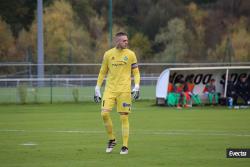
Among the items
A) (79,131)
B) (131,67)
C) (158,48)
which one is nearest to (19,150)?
(131,67)

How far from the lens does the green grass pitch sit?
12.8m

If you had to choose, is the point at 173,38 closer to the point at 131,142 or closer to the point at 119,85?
the point at 131,142

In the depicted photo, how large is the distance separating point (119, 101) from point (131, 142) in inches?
94.2

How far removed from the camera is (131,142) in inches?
655

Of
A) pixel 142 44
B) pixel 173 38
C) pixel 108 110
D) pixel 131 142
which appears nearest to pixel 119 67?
pixel 108 110

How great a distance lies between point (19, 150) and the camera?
1490 centimetres

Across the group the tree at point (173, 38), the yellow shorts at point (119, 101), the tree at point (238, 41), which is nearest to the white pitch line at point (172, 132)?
the yellow shorts at point (119, 101)

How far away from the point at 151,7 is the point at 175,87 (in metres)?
58.5

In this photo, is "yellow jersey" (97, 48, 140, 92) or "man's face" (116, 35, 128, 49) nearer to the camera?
"man's face" (116, 35, 128, 49)

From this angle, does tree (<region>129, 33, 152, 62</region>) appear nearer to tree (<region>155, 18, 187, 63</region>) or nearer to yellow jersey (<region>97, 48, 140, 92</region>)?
tree (<region>155, 18, 187, 63</region>)

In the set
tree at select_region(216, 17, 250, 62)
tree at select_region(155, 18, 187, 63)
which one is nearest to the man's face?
tree at select_region(216, 17, 250, 62)

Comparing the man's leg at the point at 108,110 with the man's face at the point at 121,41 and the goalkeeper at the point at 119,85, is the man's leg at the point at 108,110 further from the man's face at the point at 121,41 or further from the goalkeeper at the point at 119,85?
the man's face at the point at 121,41

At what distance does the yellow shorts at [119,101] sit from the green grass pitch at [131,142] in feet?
2.85

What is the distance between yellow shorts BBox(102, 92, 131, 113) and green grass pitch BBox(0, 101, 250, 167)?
0.87 m
